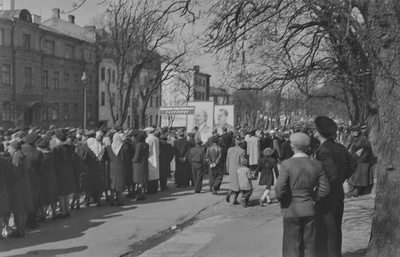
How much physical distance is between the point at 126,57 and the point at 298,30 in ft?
72.9

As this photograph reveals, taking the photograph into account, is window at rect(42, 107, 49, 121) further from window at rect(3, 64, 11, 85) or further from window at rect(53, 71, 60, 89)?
window at rect(3, 64, 11, 85)

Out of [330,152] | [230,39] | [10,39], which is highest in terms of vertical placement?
[10,39]

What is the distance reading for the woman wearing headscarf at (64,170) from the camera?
32.3 ft

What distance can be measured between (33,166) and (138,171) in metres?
3.80

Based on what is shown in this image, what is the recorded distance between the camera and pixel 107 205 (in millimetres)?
11711

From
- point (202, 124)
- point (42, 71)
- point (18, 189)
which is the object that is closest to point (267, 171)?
point (18, 189)

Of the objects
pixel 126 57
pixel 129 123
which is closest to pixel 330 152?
pixel 126 57

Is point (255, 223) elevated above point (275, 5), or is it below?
below

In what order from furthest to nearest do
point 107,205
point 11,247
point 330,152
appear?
point 107,205, point 11,247, point 330,152


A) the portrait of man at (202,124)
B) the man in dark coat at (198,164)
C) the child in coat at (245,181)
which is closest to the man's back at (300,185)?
the child in coat at (245,181)

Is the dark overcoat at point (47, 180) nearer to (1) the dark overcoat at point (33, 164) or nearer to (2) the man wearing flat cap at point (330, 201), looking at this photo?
(1) the dark overcoat at point (33, 164)

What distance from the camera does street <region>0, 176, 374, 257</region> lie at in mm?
7359

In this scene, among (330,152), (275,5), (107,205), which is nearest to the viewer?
(330,152)

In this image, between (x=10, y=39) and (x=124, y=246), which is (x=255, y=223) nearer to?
(x=124, y=246)
